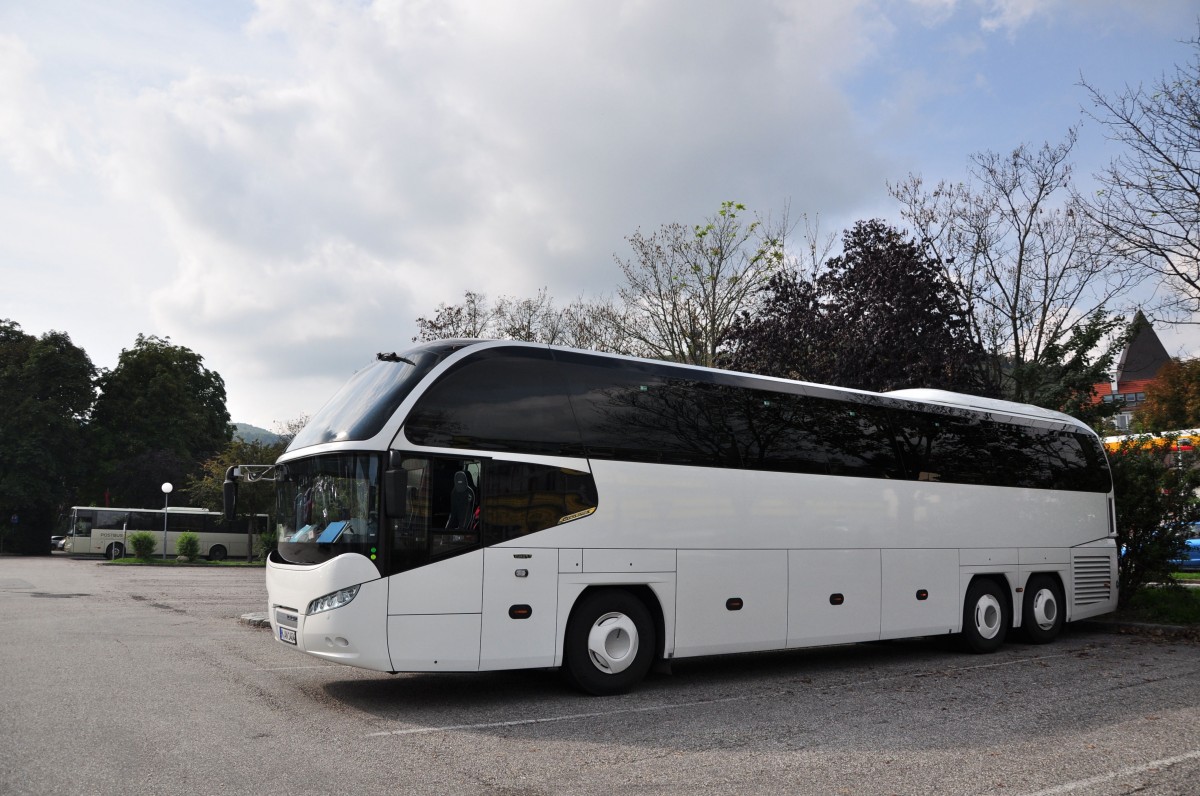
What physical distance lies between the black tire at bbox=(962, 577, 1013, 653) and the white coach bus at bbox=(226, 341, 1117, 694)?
0.04 metres

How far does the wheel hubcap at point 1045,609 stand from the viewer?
1358 cm

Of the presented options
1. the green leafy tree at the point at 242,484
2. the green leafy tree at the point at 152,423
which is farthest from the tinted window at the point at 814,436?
the green leafy tree at the point at 152,423

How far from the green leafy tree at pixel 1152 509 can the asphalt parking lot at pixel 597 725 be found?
3446 millimetres

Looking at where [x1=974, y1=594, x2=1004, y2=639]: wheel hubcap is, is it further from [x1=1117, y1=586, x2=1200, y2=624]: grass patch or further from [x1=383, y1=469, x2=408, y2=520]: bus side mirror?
[x1=383, y1=469, x2=408, y2=520]: bus side mirror

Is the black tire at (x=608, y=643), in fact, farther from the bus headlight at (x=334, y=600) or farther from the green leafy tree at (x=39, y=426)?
the green leafy tree at (x=39, y=426)

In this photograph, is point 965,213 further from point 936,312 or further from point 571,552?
point 571,552

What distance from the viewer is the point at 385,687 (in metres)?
9.36

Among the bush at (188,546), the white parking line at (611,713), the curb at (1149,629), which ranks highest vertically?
the white parking line at (611,713)

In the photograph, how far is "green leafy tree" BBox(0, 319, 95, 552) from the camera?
5256 centimetres

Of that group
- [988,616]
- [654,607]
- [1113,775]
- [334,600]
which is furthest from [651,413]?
[988,616]

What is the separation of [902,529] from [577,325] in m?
23.4

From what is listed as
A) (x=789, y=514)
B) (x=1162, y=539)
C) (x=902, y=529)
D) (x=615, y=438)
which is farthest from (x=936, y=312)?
(x=615, y=438)

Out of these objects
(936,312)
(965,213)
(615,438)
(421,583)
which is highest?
(965,213)

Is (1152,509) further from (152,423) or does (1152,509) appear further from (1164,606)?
(152,423)
